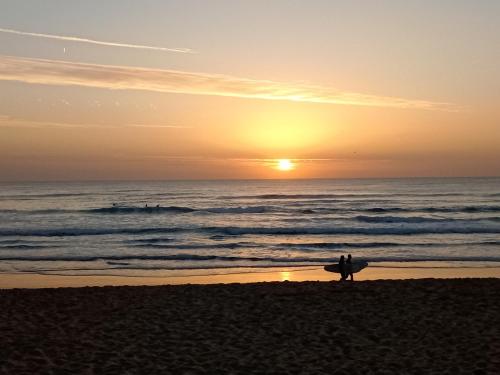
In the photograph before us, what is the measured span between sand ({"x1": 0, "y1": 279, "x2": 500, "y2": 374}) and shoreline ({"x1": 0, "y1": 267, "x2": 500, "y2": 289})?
9.72 ft

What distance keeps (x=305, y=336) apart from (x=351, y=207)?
1981 inches

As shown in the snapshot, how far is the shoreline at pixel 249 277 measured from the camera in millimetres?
17953

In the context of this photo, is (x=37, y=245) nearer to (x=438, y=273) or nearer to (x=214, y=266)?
(x=214, y=266)

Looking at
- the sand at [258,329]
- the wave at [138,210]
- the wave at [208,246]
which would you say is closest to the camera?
the sand at [258,329]

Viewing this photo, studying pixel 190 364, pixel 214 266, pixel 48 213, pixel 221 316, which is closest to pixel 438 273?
pixel 214 266

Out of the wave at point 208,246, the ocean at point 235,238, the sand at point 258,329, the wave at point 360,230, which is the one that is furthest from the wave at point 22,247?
the sand at point 258,329

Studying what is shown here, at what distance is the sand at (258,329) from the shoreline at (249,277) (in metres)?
2.96

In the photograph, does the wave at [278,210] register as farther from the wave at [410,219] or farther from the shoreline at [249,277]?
the shoreline at [249,277]

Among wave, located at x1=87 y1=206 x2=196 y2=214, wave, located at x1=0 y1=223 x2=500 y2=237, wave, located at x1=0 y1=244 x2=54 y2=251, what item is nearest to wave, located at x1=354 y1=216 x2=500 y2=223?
wave, located at x1=0 y1=223 x2=500 y2=237

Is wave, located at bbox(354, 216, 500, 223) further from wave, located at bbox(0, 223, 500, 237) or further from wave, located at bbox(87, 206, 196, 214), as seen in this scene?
wave, located at bbox(87, 206, 196, 214)

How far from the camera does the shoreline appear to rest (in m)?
18.0

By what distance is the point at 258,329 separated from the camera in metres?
11.0

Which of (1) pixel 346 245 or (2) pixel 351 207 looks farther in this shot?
(2) pixel 351 207

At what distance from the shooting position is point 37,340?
10.2m
